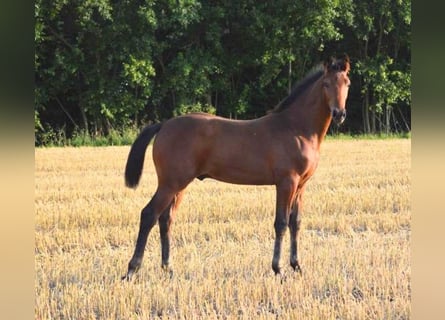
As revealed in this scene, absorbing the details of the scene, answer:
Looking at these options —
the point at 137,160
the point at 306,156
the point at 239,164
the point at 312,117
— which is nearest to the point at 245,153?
the point at 239,164

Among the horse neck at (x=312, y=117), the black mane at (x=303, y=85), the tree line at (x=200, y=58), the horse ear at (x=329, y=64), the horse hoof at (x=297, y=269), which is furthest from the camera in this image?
the tree line at (x=200, y=58)

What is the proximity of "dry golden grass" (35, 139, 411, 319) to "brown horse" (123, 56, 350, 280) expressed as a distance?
0.47 meters

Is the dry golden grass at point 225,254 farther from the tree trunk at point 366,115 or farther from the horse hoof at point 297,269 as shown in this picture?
the tree trunk at point 366,115

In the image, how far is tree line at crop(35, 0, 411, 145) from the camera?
22297 mm

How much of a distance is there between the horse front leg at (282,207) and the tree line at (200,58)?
57.1ft

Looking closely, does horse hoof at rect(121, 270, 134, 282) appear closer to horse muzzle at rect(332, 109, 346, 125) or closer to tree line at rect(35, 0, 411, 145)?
horse muzzle at rect(332, 109, 346, 125)

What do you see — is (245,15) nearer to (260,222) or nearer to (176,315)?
(260,222)

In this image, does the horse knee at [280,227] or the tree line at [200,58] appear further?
the tree line at [200,58]

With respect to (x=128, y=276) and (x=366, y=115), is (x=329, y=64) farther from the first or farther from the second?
(x=366, y=115)

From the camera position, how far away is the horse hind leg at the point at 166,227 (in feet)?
17.9

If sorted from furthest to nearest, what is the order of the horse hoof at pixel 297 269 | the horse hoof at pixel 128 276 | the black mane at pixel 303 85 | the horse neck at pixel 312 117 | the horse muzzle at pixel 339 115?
the black mane at pixel 303 85 → the horse neck at pixel 312 117 → the horse hoof at pixel 297 269 → the horse hoof at pixel 128 276 → the horse muzzle at pixel 339 115

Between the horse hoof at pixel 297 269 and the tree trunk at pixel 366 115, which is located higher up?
the tree trunk at pixel 366 115

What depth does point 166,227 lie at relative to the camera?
5.54 m

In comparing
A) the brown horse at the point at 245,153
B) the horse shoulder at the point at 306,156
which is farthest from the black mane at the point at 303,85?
the horse shoulder at the point at 306,156
